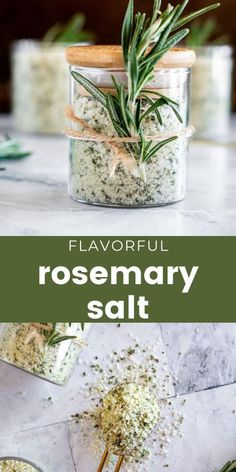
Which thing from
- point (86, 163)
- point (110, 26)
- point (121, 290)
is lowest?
point (121, 290)

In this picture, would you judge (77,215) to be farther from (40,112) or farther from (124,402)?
(40,112)

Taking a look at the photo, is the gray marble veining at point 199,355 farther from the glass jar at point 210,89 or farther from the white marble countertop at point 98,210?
the glass jar at point 210,89

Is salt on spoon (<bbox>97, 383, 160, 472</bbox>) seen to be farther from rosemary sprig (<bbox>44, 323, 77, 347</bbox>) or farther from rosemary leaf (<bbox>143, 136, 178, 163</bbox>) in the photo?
rosemary leaf (<bbox>143, 136, 178, 163</bbox>)

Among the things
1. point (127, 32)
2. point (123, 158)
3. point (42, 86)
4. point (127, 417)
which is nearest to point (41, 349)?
point (127, 417)

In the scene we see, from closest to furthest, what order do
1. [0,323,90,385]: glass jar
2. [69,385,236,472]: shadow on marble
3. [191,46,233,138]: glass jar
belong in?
[0,323,90,385]: glass jar, [69,385,236,472]: shadow on marble, [191,46,233,138]: glass jar

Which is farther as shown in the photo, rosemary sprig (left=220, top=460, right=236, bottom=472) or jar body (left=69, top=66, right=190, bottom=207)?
rosemary sprig (left=220, top=460, right=236, bottom=472)

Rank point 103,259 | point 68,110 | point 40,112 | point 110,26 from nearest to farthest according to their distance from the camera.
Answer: point 103,259, point 68,110, point 40,112, point 110,26

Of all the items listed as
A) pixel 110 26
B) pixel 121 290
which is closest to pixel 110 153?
pixel 121 290

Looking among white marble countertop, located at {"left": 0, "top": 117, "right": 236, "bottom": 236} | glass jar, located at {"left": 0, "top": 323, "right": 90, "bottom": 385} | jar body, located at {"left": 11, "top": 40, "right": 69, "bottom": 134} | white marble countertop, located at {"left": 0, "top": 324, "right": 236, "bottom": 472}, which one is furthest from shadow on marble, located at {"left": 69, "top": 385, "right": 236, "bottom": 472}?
jar body, located at {"left": 11, "top": 40, "right": 69, "bottom": 134}
